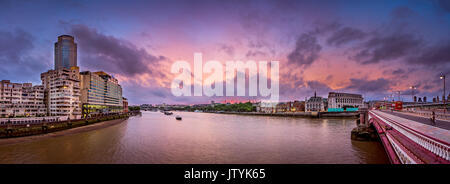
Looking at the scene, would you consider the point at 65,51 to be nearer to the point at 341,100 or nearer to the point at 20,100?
the point at 20,100

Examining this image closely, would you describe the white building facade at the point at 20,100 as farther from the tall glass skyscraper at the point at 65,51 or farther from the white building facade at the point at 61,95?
the tall glass skyscraper at the point at 65,51

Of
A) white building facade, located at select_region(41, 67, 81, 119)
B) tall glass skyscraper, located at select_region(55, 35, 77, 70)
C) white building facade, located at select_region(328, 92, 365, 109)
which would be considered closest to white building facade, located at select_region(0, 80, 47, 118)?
white building facade, located at select_region(41, 67, 81, 119)

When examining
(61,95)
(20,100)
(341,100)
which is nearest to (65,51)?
(20,100)

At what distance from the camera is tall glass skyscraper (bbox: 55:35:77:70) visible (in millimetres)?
172100

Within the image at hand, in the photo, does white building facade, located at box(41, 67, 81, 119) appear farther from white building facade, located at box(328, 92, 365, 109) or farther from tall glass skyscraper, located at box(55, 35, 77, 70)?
white building facade, located at box(328, 92, 365, 109)

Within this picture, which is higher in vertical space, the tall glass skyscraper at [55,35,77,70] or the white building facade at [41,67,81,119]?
the tall glass skyscraper at [55,35,77,70]

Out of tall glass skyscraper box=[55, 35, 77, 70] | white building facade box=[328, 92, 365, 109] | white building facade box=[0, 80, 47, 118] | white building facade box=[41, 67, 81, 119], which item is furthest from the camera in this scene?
tall glass skyscraper box=[55, 35, 77, 70]

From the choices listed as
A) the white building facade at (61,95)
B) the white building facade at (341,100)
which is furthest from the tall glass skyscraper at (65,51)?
the white building facade at (341,100)
